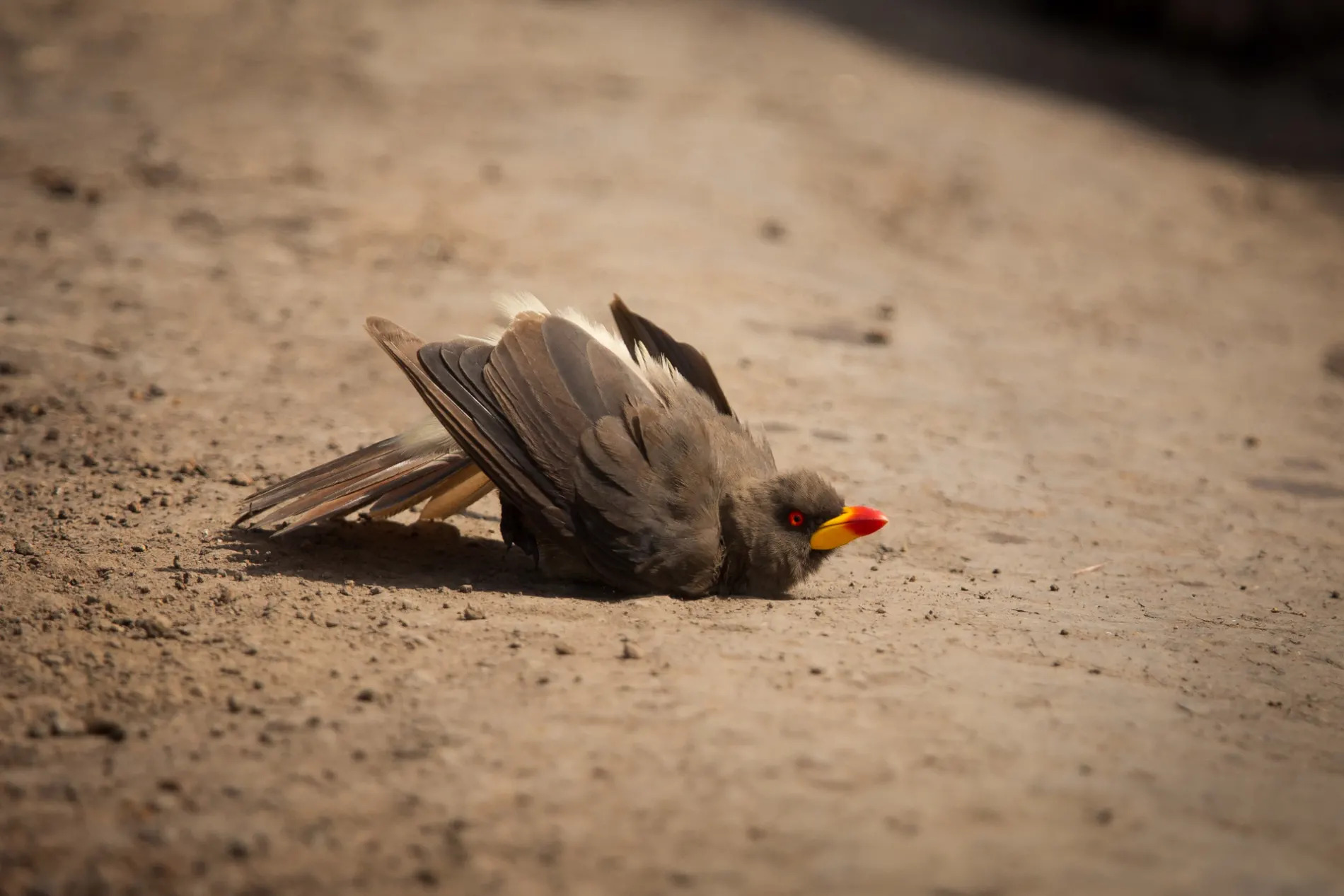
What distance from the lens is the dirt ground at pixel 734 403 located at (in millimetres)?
2621

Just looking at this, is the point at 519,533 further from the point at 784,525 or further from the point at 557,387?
the point at 784,525

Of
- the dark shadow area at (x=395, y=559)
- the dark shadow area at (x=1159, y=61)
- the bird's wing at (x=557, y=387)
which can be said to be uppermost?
the dark shadow area at (x=1159, y=61)

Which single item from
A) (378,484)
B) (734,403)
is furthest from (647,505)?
(734,403)

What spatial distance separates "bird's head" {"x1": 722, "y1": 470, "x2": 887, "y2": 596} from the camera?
3.92 m

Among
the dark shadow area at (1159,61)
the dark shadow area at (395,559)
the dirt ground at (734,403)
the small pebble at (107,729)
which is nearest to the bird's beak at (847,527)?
the dirt ground at (734,403)

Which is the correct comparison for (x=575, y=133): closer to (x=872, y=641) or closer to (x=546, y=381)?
(x=546, y=381)

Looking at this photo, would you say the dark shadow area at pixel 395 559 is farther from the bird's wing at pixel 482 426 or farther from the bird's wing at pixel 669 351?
the bird's wing at pixel 669 351

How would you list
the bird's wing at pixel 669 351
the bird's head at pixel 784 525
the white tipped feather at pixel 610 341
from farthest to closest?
the bird's wing at pixel 669 351 → the white tipped feather at pixel 610 341 → the bird's head at pixel 784 525

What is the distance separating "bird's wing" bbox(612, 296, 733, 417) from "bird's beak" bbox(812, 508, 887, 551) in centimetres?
57

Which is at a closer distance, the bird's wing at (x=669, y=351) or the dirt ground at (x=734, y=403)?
the dirt ground at (x=734, y=403)

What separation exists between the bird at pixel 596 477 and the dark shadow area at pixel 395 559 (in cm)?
8

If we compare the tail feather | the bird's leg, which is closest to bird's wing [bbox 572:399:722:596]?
the bird's leg

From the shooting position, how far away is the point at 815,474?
3990 mm

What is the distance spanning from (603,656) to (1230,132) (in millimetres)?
10791
